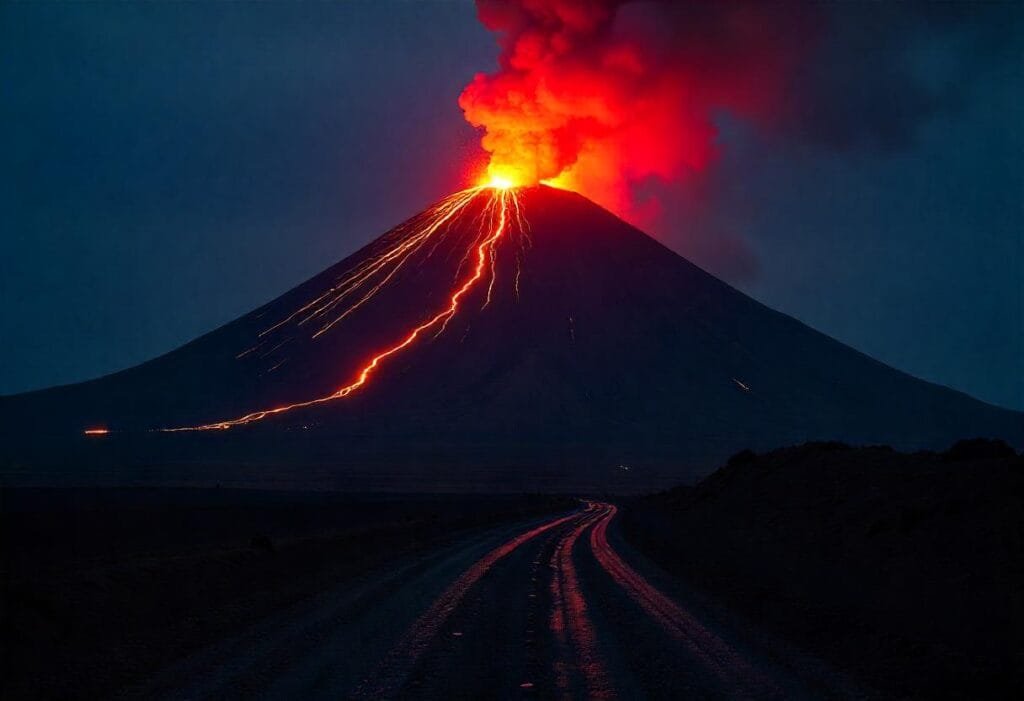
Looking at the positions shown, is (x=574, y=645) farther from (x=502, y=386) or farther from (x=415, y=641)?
(x=502, y=386)

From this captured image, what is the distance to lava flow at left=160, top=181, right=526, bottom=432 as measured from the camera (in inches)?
5202

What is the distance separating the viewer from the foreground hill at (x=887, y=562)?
10734 mm

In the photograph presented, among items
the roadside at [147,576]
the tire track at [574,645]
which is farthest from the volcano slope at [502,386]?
the tire track at [574,645]

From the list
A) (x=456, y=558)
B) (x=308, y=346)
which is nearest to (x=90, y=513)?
(x=456, y=558)

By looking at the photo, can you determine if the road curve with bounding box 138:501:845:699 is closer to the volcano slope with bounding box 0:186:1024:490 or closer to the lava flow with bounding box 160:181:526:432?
the volcano slope with bounding box 0:186:1024:490

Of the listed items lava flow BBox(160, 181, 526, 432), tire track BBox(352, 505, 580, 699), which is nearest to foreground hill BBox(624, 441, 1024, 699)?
tire track BBox(352, 505, 580, 699)

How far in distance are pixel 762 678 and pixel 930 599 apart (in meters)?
7.15

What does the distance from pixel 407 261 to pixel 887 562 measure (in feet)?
462

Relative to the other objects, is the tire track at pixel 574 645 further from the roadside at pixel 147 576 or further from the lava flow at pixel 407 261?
the lava flow at pixel 407 261

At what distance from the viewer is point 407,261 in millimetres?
156375

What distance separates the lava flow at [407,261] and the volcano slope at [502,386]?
21.0 inches

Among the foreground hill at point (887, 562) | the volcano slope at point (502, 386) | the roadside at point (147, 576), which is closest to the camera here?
the roadside at point (147, 576)

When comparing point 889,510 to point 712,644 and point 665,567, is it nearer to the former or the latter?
point 665,567

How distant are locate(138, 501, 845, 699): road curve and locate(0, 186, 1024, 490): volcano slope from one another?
5630 centimetres
